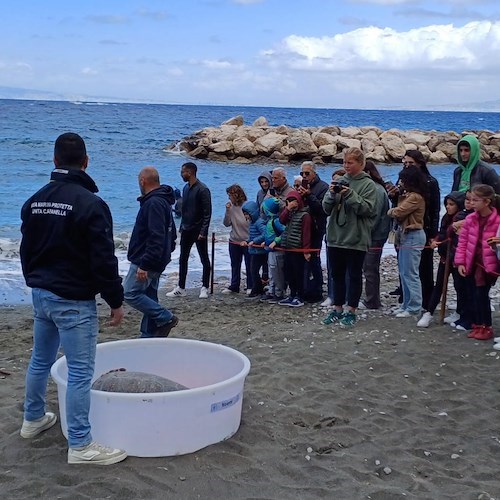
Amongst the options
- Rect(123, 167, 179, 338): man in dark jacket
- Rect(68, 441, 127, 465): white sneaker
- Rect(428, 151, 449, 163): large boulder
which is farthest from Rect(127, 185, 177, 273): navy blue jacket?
Rect(428, 151, 449, 163): large boulder

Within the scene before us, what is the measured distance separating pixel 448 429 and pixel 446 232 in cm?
309

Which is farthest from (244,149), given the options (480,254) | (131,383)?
(131,383)

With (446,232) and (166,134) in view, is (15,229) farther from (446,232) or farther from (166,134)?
(166,134)

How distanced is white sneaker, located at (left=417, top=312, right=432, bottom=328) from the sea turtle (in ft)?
11.8

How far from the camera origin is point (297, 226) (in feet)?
28.2

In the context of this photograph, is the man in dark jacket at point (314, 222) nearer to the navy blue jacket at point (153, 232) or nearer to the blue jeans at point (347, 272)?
the blue jeans at point (347, 272)

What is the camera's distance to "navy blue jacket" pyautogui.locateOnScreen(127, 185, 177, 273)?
5.98 m

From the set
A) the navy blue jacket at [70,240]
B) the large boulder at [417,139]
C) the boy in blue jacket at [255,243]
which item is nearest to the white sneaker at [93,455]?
the navy blue jacket at [70,240]

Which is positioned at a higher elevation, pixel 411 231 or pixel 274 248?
pixel 411 231

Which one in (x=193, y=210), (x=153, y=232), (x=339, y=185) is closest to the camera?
(x=153, y=232)

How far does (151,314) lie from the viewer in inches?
253

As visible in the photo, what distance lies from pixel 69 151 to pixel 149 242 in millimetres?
2023

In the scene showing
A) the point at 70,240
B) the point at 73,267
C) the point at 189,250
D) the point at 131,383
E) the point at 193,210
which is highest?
the point at 70,240

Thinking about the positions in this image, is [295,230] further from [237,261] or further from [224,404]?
[224,404]
